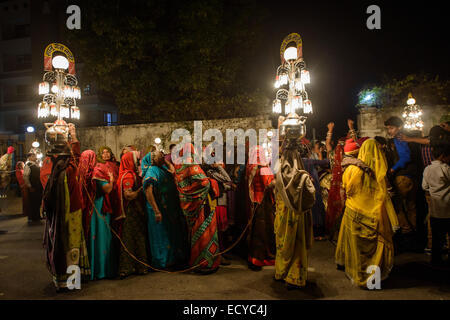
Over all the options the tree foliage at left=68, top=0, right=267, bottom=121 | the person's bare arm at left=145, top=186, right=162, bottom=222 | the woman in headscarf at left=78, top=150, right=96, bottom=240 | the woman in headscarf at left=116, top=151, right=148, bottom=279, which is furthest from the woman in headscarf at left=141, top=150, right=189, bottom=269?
the tree foliage at left=68, top=0, right=267, bottom=121

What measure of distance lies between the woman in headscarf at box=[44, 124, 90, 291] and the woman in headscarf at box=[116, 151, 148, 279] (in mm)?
557

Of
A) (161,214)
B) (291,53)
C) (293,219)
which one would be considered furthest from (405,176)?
(161,214)

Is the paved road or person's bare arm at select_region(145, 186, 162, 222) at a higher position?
person's bare arm at select_region(145, 186, 162, 222)

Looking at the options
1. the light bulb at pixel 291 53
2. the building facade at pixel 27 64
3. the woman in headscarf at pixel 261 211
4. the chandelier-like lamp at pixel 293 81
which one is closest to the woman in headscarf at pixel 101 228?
the woman in headscarf at pixel 261 211

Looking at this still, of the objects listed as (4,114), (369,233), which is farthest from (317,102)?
(4,114)

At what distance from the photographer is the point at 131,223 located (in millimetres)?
4434

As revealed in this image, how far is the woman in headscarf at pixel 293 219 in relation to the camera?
3621 mm

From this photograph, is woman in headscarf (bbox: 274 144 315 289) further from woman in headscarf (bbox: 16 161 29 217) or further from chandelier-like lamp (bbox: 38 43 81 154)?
woman in headscarf (bbox: 16 161 29 217)

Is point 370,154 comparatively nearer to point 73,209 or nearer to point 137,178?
point 137,178

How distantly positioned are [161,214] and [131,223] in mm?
493

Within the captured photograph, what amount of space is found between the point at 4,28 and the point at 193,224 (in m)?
29.8

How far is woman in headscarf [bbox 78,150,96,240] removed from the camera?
14.1 ft

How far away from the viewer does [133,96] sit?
1109 cm

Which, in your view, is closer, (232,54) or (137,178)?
(137,178)
